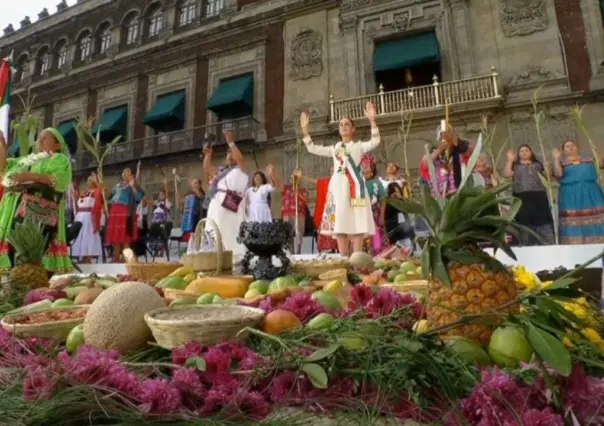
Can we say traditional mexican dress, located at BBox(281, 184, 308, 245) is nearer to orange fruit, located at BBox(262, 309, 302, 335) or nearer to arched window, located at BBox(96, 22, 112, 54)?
orange fruit, located at BBox(262, 309, 302, 335)

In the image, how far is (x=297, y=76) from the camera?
13344mm

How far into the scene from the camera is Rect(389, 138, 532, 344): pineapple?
4.25 feet

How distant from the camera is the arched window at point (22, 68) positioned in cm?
2050

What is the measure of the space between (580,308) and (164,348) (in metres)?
1.54

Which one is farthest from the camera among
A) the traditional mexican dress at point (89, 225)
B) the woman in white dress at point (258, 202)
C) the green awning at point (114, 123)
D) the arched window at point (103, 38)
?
the arched window at point (103, 38)

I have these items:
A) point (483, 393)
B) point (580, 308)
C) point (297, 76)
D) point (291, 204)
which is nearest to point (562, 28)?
point (297, 76)

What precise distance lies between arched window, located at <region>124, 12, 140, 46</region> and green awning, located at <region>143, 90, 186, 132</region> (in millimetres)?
3956

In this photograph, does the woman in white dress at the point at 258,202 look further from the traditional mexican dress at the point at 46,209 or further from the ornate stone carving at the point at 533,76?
the ornate stone carving at the point at 533,76

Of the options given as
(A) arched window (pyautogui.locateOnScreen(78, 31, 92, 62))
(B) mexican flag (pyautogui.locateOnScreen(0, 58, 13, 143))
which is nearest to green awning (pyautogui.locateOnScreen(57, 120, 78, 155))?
(A) arched window (pyautogui.locateOnScreen(78, 31, 92, 62))

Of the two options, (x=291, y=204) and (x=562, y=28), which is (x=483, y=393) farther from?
(x=562, y=28)

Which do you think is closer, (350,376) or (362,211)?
(350,376)

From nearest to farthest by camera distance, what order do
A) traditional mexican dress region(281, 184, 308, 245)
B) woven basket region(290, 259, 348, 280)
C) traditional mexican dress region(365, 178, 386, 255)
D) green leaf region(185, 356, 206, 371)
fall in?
1. green leaf region(185, 356, 206, 371)
2. woven basket region(290, 259, 348, 280)
3. traditional mexican dress region(365, 178, 386, 255)
4. traditional mexican dress region(281, 184, 308, 245)

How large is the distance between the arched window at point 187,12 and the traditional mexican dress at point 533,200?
15207 millimetres

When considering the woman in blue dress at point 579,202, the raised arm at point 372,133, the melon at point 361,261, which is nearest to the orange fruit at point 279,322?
the melon at point 361,261
